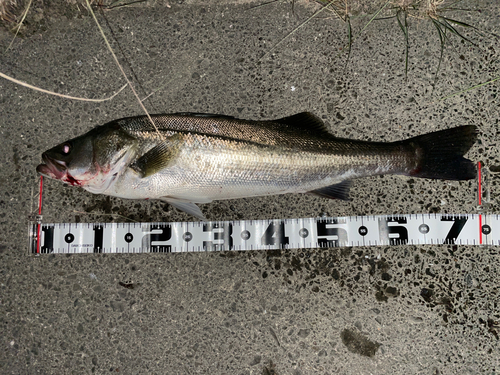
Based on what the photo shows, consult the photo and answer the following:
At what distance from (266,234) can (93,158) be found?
1603 millimetres

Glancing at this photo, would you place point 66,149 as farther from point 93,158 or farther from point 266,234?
point 266,234

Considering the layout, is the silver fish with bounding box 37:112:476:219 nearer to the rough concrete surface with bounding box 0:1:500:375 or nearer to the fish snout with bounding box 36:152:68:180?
the fish snout with bounding box 36:152:68:180

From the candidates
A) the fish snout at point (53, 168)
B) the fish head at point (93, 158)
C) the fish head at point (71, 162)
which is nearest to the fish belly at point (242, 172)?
the fish head at point (93, 158)

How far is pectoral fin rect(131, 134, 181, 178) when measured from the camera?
8.33ft

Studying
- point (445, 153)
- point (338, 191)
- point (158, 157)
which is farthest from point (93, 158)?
point (445, 153)

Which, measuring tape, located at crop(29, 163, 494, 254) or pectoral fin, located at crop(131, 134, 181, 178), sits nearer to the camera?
pectoral fin, located at crop(131, 134, 181, 178)

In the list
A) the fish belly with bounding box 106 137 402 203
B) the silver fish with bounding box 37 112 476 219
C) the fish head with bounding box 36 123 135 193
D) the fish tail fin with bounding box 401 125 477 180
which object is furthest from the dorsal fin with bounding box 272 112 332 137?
the fish head with bounding box 36 123 135 193

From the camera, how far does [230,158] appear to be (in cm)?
257

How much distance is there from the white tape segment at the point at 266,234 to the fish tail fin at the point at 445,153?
436mm

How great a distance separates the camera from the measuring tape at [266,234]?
295cm

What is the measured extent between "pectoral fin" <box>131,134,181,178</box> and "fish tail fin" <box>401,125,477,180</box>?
1.90m

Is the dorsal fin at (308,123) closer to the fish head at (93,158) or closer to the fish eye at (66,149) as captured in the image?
the fish head at (93,158)

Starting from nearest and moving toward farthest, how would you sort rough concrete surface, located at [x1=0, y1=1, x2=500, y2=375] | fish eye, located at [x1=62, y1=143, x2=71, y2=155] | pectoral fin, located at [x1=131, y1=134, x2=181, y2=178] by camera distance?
pectoral fin, located at [x1=131, y1=134, x2=181, y2=178] < fish eye, located at [x1=62, y1=143, x2=71, y2=155] < rough concrete surface, located at [x1=0, y1=1, x2=500, y2=375]

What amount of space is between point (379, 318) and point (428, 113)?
6.43 ft
